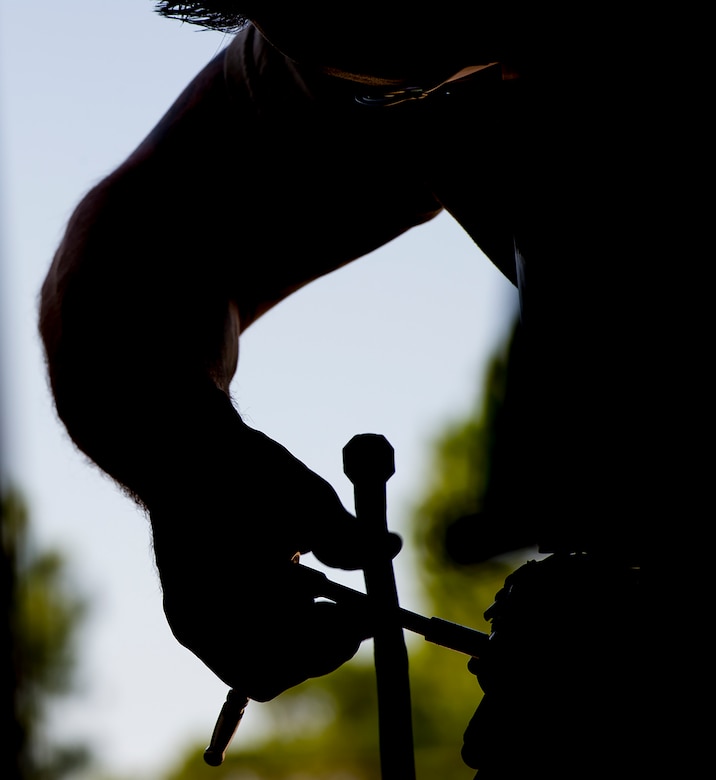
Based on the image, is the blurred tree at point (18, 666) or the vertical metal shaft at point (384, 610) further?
the blurred tree at point (18, 666)

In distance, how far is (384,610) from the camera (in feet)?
2.16

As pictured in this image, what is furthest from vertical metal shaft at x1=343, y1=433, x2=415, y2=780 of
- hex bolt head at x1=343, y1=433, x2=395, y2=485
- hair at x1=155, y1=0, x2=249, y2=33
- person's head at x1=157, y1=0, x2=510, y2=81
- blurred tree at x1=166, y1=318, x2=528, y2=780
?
blurred tree at x1=166, y1=318, x2=528, y2=780

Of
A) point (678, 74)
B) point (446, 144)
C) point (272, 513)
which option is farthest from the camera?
point (446, 144)

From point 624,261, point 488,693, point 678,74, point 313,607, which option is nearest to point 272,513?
point 313,607

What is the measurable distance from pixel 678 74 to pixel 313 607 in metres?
0.46

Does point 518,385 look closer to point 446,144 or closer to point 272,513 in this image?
point 446,144

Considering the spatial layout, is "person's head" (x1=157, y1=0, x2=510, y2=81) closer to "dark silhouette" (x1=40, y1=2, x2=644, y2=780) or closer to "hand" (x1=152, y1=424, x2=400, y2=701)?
"dark silhouette" (x1=40, y1=2, x2=644, y2=780)

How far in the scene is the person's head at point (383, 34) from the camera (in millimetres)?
704

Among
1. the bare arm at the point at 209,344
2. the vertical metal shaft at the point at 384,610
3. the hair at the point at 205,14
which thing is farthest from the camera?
the hair at the point at 205,14

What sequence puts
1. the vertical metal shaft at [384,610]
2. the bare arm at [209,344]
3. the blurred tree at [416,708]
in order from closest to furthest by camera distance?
the vertical metal shaft at [384,610] < the bare arm at [209,344] < the blurred tree at [416,708]

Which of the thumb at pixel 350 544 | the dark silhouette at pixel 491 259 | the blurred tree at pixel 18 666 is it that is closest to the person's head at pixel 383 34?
the dark silhouette at pixel 491 259

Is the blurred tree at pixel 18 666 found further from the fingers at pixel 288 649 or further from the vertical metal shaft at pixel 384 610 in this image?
the vertical metal shaft at pixel 384 610

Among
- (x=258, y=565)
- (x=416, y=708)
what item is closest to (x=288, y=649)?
(x=258, y=565)

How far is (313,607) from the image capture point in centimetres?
71
